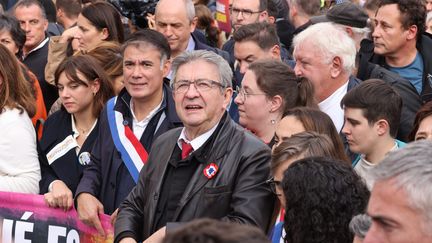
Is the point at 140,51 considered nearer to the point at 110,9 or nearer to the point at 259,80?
the point at 259,80

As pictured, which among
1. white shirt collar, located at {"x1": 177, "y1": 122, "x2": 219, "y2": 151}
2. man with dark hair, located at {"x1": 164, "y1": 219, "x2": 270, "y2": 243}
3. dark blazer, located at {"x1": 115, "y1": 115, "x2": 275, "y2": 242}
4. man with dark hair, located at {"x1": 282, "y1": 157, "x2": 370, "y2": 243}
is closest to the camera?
man with dark hair, located at {"x1": 164, "y1": 219, "x2": 270, "y2": 243}

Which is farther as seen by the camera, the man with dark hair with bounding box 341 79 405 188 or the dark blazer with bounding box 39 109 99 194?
the dark blazer with bounding box 39 109 99 194

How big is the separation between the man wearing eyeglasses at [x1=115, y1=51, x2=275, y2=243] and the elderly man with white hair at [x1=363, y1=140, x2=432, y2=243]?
2.24m

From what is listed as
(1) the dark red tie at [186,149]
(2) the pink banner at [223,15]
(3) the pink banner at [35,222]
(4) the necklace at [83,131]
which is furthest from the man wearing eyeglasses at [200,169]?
(2) the pink banner at [223,15]

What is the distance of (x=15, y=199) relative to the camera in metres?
6.68

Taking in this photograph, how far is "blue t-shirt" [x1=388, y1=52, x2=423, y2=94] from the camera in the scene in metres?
7.47

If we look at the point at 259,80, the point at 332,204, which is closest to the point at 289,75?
the point at 259,80

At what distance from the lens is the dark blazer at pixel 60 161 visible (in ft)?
22.3

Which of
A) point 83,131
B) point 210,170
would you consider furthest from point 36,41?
point 210,170

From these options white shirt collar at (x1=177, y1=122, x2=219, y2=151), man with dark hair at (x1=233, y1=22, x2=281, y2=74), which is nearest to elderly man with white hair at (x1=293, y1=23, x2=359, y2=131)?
man with dark hair at (x1=233, y1=22, x2=281, y2=74)

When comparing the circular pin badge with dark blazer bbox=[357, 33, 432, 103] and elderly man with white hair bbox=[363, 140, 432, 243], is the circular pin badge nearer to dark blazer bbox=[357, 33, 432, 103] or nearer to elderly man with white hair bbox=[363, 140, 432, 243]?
dark blazer bbox=[357, 33, 432, 103]

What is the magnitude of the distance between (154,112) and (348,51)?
142cm

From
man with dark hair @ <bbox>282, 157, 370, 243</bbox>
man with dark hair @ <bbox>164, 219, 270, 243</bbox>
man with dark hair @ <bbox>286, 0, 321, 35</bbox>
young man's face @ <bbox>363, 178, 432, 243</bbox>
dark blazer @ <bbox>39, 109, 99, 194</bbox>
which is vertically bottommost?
man with dark hair @ <bbox>286, 0, 321, 35</bbox>

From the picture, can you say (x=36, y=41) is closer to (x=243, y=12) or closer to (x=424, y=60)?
(x=243, y=12)
